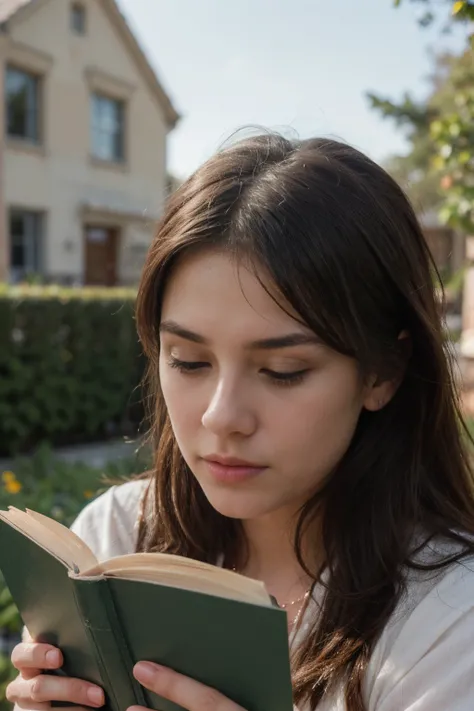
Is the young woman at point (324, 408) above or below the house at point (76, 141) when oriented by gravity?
below

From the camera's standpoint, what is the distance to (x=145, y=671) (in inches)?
38.7

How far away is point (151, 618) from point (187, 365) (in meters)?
0.41

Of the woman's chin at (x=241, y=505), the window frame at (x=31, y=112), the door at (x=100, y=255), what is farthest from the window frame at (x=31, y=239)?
the woman's chin at (x=241, y=505)

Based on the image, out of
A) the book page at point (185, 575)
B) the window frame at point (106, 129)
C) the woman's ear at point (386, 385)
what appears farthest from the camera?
the window frame at point (106, 129)

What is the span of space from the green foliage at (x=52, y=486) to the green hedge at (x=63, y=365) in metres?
1.91

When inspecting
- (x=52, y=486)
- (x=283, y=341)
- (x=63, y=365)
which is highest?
(x=283, y=341)

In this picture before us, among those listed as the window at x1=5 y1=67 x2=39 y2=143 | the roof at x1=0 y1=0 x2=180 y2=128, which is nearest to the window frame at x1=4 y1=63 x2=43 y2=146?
the window at x1=5 y1=67 x2=39 y2=143

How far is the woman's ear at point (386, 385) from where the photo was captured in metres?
1.26

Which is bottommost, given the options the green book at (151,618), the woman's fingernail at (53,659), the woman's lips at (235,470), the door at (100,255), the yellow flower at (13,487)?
the yellow flower at (13,487)

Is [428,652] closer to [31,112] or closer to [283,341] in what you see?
[283,341]

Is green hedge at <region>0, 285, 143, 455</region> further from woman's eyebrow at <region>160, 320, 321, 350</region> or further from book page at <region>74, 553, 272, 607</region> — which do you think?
book page at <region>74, 553, 272, 607</region>

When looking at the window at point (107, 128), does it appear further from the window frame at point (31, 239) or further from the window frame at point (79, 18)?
the window frame at point (31, 239)

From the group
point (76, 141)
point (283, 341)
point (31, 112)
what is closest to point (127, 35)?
point (76, 141)

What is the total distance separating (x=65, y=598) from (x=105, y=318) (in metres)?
5.80
